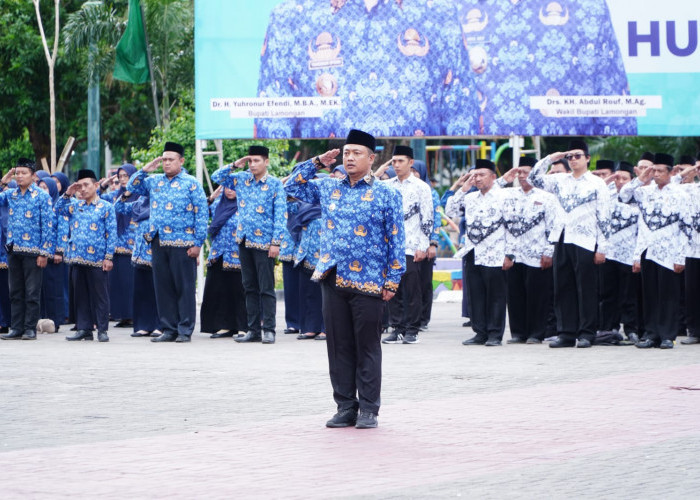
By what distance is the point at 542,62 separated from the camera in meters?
20.8

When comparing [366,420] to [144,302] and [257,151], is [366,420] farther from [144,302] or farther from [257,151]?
[144,302]

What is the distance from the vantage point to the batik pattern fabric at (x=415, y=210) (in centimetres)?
1585

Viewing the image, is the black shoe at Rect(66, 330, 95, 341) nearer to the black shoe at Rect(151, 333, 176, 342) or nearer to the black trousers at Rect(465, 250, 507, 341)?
the black shoe at Rect(151, 333, 176, 342)

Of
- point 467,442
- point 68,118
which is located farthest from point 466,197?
point 68,118

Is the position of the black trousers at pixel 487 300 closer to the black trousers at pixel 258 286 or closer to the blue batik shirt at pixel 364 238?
the black trousers at pixel 258 286

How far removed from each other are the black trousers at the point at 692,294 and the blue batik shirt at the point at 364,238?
6.72m

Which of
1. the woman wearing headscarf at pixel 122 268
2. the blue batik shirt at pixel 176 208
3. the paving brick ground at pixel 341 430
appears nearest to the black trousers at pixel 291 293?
the blue batik shirt at pixel 176 208

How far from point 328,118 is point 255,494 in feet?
48.0

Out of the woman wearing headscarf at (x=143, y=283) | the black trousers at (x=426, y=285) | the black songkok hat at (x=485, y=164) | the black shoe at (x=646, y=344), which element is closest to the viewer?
the black shoe at (x=646, y=344)

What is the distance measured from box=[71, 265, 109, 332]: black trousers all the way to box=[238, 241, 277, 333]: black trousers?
5.37 ft

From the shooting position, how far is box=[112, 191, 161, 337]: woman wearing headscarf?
16.6 meters

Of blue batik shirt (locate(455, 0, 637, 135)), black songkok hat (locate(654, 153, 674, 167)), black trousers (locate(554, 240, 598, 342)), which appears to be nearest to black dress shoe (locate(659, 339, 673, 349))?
black trousers (locate(554, 240, 598, 342))

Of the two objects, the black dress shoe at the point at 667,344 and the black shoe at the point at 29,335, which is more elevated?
the black shoe at the point at 29,335

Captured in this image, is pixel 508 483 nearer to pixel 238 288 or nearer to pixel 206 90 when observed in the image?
pixel 238 288
